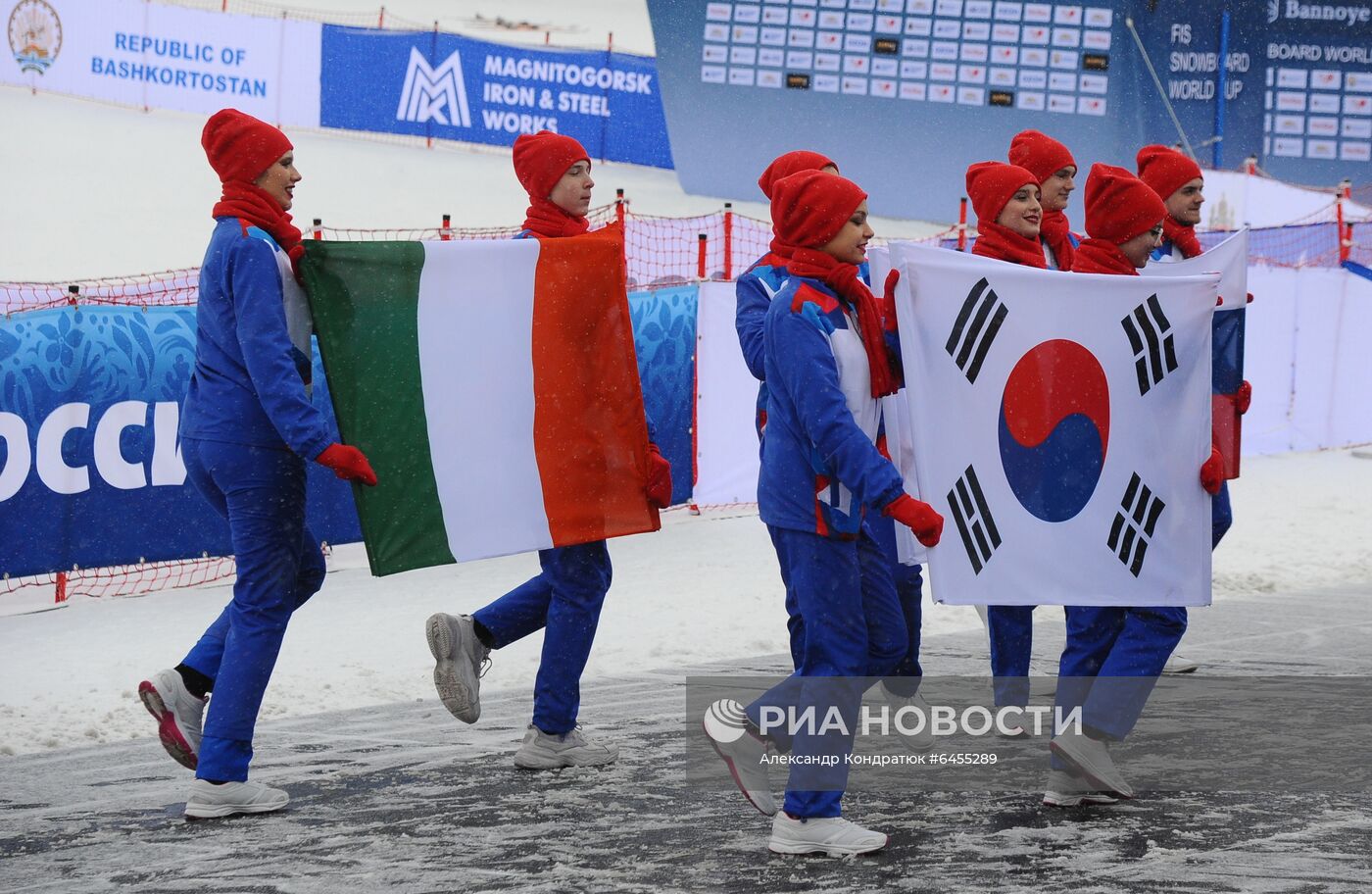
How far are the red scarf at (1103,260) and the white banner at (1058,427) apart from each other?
23 cm

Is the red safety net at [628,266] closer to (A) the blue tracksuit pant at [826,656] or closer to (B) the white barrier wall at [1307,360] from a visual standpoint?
(B) the white barrier wall at [1307,360]

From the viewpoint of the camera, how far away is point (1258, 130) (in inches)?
1007

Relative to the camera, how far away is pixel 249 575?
4.99m

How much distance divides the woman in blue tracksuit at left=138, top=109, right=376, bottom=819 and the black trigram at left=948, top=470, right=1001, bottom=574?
5.74ft

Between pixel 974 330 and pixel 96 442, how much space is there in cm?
550

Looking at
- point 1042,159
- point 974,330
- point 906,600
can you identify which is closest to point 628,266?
point 1042,159

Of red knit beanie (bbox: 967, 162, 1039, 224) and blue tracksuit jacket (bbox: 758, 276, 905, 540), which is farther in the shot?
red knit beanie (bbox: 967, 162, 1039, 224)

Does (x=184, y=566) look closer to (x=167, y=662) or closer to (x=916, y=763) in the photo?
(x=167, y=662)

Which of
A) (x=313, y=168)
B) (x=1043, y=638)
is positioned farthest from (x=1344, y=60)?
(x=1043, y=638)

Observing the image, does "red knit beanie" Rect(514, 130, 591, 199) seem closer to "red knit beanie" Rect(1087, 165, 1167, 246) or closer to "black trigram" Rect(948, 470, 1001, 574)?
"black trigram" Rect(948, 470, 1001, 574)

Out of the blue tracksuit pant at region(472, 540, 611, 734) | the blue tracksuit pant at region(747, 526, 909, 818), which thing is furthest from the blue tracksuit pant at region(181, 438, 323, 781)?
the blue tracksuit pant at region(747, 526, 909, 818)

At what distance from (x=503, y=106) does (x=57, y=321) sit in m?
22.0

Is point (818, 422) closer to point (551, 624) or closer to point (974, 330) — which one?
point (974, 330)

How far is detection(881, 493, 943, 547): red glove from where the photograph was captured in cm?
416
